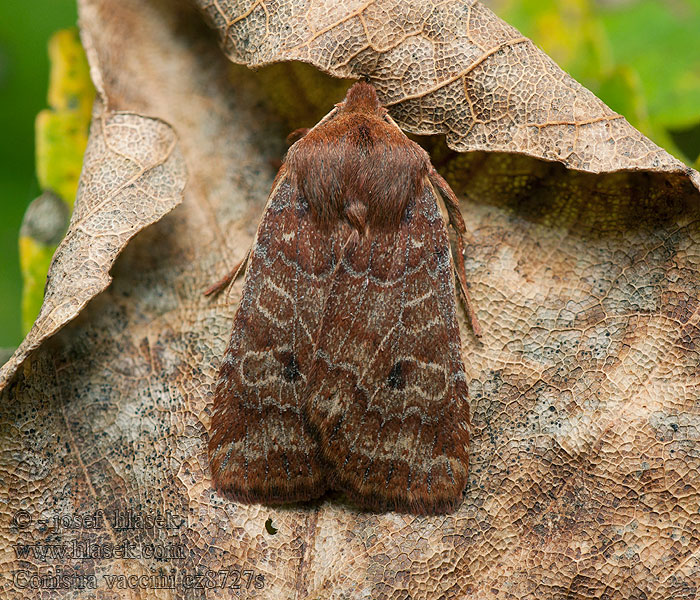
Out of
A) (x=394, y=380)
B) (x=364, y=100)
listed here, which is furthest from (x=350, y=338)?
(x=364, y=100)

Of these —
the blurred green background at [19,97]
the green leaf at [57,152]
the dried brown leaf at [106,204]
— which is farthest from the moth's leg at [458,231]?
the blurred green background at [19,97]

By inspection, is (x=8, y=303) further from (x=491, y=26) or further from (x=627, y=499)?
(x=627, y=499)

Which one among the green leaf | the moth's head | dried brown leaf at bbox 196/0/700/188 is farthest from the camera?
the green leaf

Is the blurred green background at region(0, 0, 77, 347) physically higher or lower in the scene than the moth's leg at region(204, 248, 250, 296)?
higher

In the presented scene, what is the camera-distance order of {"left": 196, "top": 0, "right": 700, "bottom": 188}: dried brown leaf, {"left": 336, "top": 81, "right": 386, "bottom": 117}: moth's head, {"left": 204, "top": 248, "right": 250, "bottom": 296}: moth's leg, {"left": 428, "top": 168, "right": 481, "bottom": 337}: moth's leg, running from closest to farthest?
{"left": 196, "top": 0, "right": 700, "bottom": 188}: dried brown leaf → {"left": 336, "top": 81, "right": 386, "bottom": 117}: moth's head → {"left": 428, "top": 168, "right": 481, "bottom": 337}: moth's leg → {"left": 204, "top": 248, "right": 250, "bottom": 296}: moth's leg

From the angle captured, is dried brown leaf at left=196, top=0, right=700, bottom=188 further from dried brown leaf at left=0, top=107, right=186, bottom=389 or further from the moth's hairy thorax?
dried brown leaf at left=0, top=107, right=186, bottom=389

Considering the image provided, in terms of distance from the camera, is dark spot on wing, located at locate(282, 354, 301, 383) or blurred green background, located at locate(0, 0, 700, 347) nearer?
dark spot on wing, located at locate(282, 354, 301, 383)

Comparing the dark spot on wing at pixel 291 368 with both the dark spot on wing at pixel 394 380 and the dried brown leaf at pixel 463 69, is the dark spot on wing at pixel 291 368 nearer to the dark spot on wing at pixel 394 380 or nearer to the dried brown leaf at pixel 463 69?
the dark spot on wing at pixel 394 380

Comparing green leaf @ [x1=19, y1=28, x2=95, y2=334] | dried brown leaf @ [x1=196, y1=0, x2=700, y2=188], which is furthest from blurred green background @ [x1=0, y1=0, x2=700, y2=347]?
dried brown leaf @ [x1=196, y1=0, x2=700, y2=188]

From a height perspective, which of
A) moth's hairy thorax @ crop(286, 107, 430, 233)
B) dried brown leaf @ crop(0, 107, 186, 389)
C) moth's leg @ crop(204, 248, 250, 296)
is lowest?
moth's leg @ crop(204, 248, 250, 296)

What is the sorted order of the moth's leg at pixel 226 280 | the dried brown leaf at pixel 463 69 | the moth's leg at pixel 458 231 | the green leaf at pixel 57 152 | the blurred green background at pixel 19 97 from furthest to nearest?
the blurred green background at pixel 19 97
the green leaf at pixel 57 152
the moth's leg at pixel 226 280
the moth's leg at pixel 458 231
the dried brown leaf at pixel 463 69
